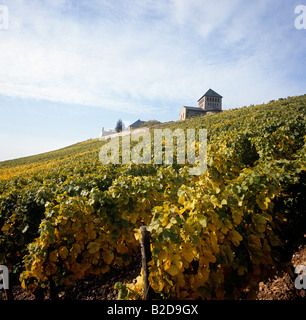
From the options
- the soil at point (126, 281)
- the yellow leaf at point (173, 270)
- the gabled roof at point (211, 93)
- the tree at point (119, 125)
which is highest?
the gabled roof at point (211, 93)

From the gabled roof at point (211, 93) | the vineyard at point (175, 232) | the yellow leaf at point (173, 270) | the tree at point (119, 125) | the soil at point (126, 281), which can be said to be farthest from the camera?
the tree at point (119, 125)

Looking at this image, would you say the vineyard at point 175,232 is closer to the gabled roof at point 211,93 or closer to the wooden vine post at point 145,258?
the wooden vine post at point 145,258

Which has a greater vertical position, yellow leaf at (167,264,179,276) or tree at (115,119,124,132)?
tree at (115,119,124,132)

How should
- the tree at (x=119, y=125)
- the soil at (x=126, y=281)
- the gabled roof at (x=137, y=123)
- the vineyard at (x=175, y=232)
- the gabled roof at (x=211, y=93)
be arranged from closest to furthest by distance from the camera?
the vineyard at (x=175, y=232) < the soil at (x=126, y=281) < the gabled roof at (x=211, y=93) < the tree at (x=119, y=125) < the gabled roof at (x=137, y=123)

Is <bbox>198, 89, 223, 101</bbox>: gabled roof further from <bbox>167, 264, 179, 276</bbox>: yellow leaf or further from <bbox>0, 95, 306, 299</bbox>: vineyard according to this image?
<bbox>167, 264, 179, 276</bbox>: yellow leaf

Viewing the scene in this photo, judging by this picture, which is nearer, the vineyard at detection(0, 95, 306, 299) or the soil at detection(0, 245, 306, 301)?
the vineyard at detection(0, 95, 306, 299)

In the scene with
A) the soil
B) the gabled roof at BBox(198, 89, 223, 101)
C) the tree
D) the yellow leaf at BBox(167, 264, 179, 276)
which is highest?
the gabled roof at BBox(198, 89, 223, 101)

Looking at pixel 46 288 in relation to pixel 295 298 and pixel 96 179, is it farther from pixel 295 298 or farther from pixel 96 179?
Answer: pixel 295 298

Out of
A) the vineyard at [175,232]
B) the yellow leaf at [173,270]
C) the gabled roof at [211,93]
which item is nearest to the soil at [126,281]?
the vineyard at [175,232]

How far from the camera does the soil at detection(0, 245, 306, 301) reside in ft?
9.12

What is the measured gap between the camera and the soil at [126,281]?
9.12 feet

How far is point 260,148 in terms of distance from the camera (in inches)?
258

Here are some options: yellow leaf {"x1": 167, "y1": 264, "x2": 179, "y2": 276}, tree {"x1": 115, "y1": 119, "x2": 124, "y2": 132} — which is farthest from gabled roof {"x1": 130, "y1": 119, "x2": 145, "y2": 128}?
yellow leaf {"x1": 167, "y1": 264, "x2": 179, "y2": 276}
